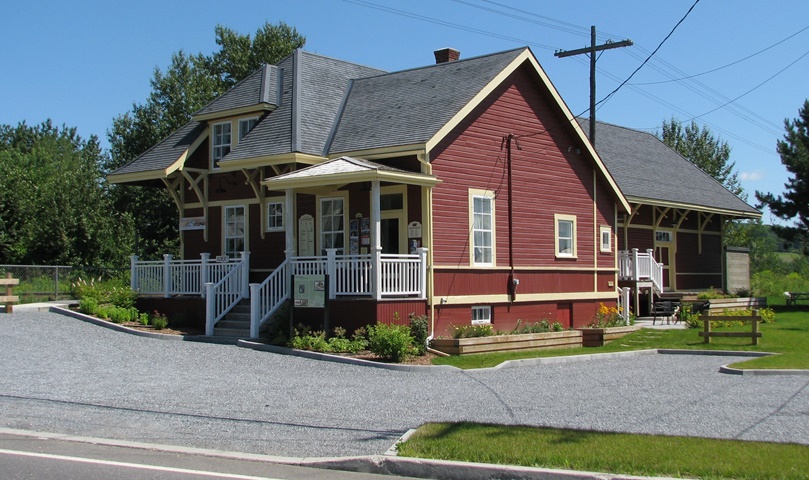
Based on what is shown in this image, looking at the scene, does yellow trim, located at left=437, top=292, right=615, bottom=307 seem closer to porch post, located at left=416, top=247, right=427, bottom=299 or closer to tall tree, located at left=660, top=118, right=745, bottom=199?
porch post, located at left=416, top=247, right=427, bottom=299

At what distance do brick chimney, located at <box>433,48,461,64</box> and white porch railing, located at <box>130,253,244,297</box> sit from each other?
9.95 meters

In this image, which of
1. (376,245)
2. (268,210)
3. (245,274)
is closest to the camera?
(376,245)

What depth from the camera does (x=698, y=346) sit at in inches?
875

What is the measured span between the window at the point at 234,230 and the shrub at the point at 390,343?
837 cm

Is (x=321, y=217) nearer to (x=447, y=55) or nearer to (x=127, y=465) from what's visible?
(x=447, y=55)

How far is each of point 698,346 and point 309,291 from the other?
10.3m

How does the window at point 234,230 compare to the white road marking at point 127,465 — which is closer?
the white road marking at point 127,465

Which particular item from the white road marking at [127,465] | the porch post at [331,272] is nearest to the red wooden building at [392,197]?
the porch post at [331,272]

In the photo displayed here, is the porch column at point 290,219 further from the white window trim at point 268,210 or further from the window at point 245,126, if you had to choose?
the window at point 245,126

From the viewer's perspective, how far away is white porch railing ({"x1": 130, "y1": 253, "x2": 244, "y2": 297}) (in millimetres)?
23750

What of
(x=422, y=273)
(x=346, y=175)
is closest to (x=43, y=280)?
(x=346, y=175)

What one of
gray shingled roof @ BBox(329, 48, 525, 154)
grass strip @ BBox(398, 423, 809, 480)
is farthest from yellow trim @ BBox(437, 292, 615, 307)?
grass strip @ BBox(398, 423, 809, 480)

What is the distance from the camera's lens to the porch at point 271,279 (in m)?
20.4

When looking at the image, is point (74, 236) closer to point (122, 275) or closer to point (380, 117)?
point (122, 275)
